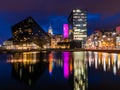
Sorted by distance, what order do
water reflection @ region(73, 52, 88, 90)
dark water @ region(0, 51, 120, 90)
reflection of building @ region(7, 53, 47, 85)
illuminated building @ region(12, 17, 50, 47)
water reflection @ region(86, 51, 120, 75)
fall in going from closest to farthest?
water reflection @ region(73, 52, 88, 90) < dark water @ region(0, 51, 120, 90) < reflection of building @ region(7, 53, 47, 85) < water reflection @ region(86, 51, 120, 75) < illuminated building @ region(12, 17, 50, 47)

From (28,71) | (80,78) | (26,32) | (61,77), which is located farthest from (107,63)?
(26,32)

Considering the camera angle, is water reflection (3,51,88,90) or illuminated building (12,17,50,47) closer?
water reflection (3,51,88,90)

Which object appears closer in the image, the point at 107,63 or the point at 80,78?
the point at 80,78

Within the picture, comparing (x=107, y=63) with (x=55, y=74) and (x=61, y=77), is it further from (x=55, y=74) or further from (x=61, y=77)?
(x=61, y=77)

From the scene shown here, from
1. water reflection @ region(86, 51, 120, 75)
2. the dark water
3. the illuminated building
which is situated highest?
the illuminated building

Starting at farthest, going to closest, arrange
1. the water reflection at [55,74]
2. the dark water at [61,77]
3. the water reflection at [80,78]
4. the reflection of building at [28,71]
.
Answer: the reflection of building at [28,71] < the water reflection at [55,74] < the dark water at [61,77] < the water reflection at [80,78]

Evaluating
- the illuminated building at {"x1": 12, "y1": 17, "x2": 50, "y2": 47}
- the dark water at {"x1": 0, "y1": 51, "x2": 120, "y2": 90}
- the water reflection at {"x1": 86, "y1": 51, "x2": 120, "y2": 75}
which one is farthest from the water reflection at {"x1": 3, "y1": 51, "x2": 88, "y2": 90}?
the illuminated building at {"x1": 12, "y1": 17, "x2": 50, "y2": 47}

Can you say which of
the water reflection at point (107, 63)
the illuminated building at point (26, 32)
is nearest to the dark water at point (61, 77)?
the water reflection at point (107, 63)

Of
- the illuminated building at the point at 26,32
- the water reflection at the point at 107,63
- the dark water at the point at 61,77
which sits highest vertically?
the illuminated building at the point at 26,32

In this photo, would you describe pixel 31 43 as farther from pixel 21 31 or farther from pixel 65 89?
pixel 65 89

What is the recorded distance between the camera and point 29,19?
637 ft

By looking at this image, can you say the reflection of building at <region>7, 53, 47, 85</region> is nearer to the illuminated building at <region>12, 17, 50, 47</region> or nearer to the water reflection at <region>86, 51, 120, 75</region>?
the water reflection at <region>86, 51, 120, 75</region>

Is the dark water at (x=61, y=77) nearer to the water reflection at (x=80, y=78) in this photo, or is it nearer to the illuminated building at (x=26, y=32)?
the water reflection at (x=80, y=78)

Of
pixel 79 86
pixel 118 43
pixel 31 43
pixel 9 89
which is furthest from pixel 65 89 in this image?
pixel 31 43
